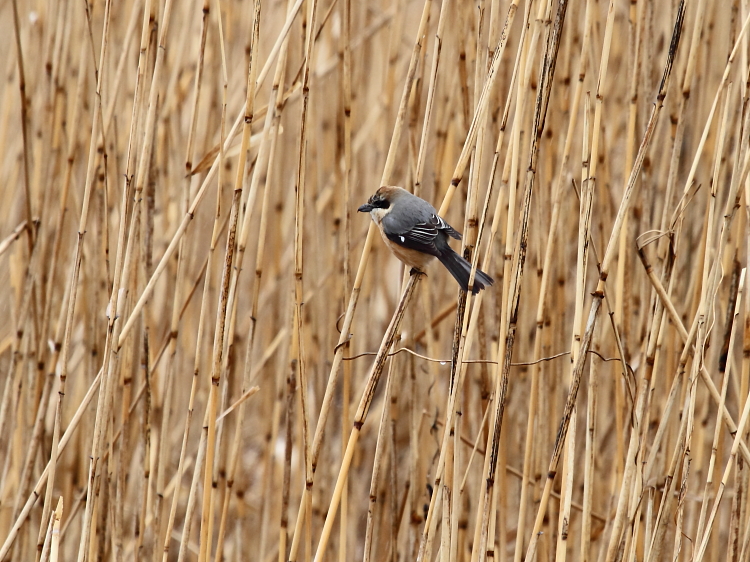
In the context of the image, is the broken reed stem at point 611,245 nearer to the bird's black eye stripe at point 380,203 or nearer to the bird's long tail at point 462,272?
the bird's long tail at point 462,272

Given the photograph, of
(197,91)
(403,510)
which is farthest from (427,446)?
(197,91)

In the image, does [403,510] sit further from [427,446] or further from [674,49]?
[674,49]

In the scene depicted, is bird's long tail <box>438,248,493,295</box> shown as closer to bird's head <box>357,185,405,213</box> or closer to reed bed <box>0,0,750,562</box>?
reed bed <box>0,0,750,562</box>

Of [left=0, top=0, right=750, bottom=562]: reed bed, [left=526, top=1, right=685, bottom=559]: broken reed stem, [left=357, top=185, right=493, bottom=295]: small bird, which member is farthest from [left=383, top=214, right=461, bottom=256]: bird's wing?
[left=526, top=1, right=685, bottom=559]: broken reed stem

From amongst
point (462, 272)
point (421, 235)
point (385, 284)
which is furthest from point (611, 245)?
point (385, 284)

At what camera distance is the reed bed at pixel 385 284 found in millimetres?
1485

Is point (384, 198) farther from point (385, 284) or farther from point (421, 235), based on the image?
point (385, 284)

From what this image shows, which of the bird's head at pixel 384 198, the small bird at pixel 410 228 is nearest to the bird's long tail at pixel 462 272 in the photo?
the small bird at pixel 410 228

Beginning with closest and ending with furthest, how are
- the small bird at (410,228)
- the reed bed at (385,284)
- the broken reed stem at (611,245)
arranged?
1. the broken reed stem at (611,245)
2. the reed bed at (385,284)
3. the small bird at (410,228)

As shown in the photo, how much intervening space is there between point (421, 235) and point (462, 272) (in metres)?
0.31

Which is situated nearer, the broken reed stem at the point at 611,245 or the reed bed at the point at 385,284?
the broken reed stem at the point at 611,245

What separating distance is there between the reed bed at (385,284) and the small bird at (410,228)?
0.10m

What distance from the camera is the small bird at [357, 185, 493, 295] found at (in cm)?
196

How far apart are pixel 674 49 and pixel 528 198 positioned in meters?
0.40
